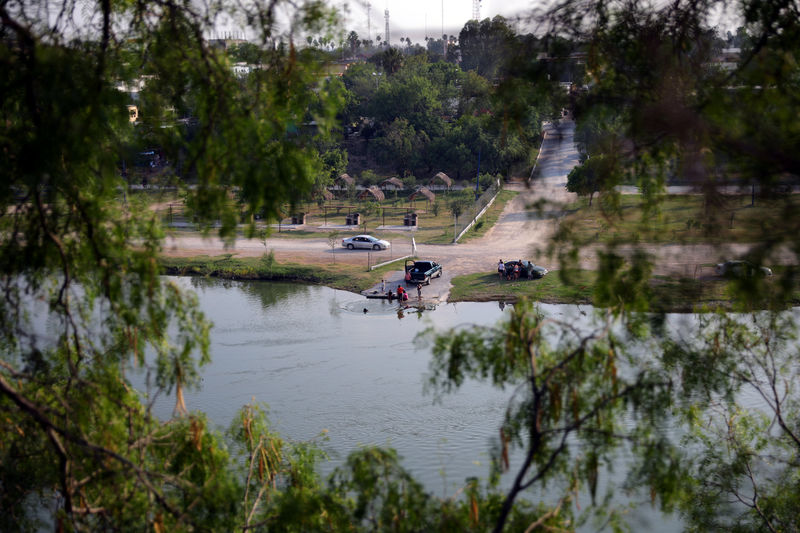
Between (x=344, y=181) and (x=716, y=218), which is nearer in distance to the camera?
(x=716, y=218)

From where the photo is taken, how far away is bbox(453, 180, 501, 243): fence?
2491 cm

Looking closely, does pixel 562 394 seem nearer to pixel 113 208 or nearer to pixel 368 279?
pixel 113 208

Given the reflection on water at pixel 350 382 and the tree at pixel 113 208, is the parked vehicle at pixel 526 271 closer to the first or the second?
the reflection on water at pixel 350 382

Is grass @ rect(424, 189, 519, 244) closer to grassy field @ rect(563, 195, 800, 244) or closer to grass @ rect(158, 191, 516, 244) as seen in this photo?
Result: grass @ rect(158, 191, 516, 244)

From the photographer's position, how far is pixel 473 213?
2673 cm

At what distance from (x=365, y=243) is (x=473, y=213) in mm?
4892

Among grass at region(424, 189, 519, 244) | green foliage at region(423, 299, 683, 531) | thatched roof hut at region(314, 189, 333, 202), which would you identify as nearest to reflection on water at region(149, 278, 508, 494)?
green foliage at region(423, 299, 683, 531)

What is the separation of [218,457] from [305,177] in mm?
1910

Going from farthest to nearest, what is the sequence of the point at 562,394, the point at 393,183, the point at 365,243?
the point at 393,183
the point at 365,243
the point at 562,394

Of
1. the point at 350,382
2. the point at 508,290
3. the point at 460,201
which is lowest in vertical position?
the point at 350,382

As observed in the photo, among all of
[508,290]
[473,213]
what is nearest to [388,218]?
[473,213]

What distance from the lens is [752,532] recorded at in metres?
5.91

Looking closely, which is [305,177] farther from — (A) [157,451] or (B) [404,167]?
(B) [404,167]

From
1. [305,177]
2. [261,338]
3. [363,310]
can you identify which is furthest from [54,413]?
[363,310]
